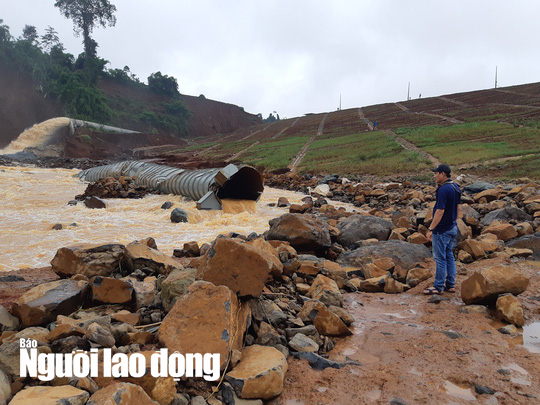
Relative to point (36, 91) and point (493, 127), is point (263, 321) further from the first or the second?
point (36, 91)

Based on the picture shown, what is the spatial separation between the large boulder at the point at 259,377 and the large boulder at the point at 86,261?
267cm

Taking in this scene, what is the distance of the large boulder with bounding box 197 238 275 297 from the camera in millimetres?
3246

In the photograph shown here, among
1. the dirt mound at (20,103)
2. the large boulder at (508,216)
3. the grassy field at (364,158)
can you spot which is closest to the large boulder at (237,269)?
the large boulder at (508,216)

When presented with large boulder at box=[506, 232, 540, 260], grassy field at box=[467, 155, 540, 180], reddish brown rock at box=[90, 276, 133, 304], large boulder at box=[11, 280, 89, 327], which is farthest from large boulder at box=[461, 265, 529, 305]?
grassy field at box=[467, 155, 540, 180]

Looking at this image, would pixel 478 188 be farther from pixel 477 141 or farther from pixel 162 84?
pixel 162 84

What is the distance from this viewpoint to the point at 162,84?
70750 millimetres

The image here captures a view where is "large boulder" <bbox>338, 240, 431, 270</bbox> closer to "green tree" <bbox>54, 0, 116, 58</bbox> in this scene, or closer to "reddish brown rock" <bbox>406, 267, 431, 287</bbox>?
"reddish brown rock" <bbox>406, 267, 431, 287</bbox>

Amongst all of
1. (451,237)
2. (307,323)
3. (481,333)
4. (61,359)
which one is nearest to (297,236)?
(451,237)

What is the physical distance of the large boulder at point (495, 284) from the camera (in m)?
3.83

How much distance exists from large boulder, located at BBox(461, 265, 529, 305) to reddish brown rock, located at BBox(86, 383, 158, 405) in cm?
347

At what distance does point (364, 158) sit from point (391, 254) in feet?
63.2

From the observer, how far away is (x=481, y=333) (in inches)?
133

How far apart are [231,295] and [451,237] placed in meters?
3.21

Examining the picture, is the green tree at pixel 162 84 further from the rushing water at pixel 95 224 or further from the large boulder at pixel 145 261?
the large boulder at pixel 145 261
